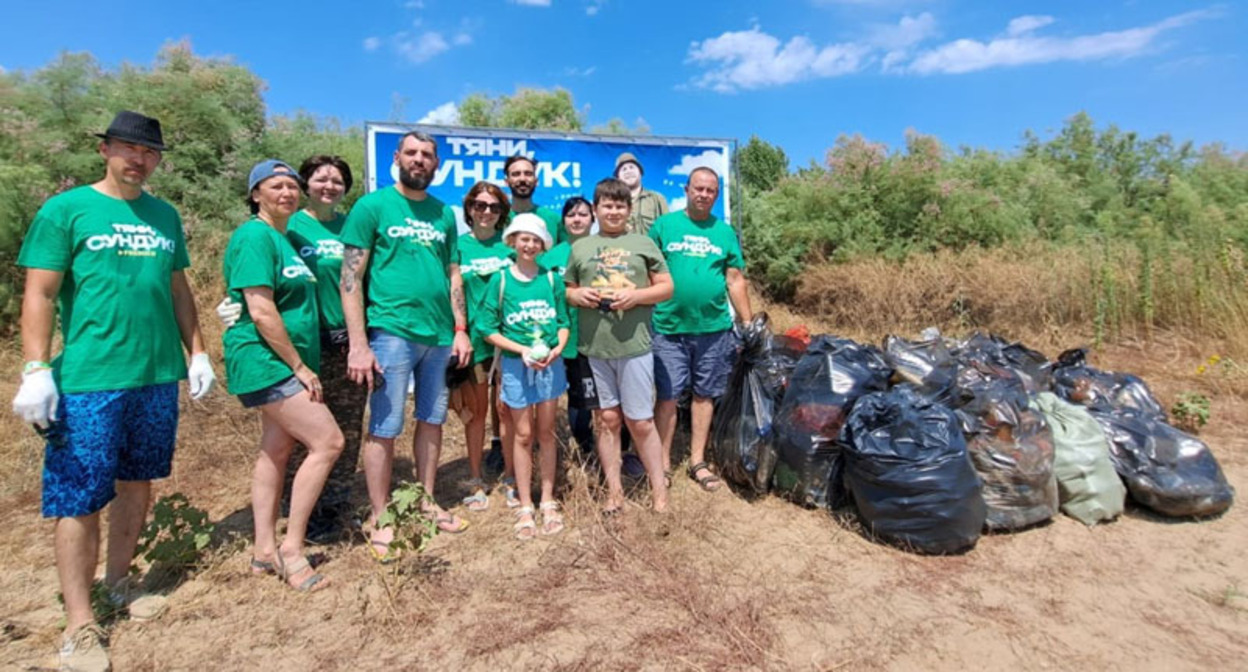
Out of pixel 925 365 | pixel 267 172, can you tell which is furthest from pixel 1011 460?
pixel 267 172

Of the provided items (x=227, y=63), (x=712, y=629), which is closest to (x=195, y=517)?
(x=712, y=629)

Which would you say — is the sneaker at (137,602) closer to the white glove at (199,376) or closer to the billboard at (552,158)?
the white glove at (199,376)

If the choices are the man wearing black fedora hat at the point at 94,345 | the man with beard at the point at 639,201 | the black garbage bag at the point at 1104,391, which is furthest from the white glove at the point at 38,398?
the black garbage bag at the point at 1104,391

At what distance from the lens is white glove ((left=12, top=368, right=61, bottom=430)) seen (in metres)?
2.04

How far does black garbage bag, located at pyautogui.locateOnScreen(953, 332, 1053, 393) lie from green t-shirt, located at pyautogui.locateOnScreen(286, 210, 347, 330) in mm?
3497

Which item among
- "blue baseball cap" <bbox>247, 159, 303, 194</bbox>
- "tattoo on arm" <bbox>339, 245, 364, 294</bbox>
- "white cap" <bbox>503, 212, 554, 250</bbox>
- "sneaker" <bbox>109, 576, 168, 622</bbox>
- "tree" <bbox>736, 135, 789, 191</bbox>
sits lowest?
"sneaker" <bbox>109, 576, 168, 622</bbox>

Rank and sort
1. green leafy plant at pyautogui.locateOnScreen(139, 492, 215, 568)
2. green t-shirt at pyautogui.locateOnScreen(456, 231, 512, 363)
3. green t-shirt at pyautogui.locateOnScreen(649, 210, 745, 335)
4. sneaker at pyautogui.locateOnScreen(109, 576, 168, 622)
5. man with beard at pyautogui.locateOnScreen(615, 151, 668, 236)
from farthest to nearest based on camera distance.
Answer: man with beard at pyautogui.locateOnScreen(615, 151, 668, 236) < green t-shirt at pyautogui.locateOnScreen(649, 210, 745, 335) < green t-shirt at pyautogui.locateOnScreen(456, 231, 512, 363) < green leafy plant at pyautogui.locateOnScreen(139, 492, 215, 568) < sneaker at pyautogui.locateOnScreen(109, 576, 168, 622)

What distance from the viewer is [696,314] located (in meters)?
3.61

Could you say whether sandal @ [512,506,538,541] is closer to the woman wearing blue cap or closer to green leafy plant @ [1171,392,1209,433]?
the woman wearing blue cap

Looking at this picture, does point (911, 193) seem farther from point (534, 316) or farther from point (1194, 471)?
point (534, 316)

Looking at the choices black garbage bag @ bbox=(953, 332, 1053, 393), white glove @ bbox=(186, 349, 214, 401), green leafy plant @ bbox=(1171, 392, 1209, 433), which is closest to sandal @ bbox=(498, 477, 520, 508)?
white glove @ bbox=(186, 349, 214, 401)

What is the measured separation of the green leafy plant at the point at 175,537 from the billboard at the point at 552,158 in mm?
3325

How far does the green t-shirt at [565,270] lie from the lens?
3.34 metres

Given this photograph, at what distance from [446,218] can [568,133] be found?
3383mm
